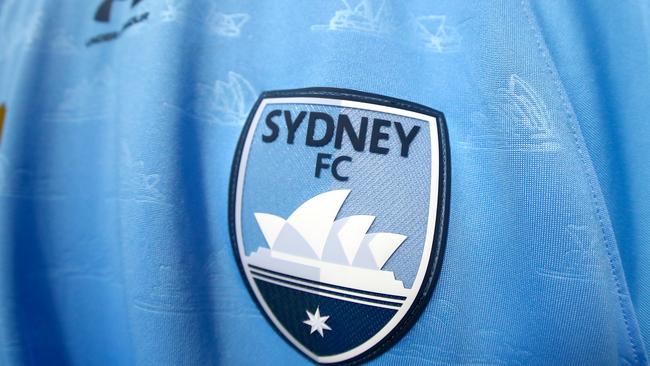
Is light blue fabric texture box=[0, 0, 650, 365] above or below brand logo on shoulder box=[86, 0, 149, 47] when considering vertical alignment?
below

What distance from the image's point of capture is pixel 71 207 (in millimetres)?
505

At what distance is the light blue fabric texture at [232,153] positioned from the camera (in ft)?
1.18

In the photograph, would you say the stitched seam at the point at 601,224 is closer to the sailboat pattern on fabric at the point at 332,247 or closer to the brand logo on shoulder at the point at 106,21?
the sailboat pattern on fabric at the point at 332,247

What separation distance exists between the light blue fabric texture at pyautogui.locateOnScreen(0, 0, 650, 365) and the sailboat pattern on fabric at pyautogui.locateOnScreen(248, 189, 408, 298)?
51 millimetres

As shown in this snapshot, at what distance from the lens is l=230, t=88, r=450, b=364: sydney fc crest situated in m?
0.37

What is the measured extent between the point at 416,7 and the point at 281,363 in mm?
356

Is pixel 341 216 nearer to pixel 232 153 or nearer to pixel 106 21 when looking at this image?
pixel 232 153

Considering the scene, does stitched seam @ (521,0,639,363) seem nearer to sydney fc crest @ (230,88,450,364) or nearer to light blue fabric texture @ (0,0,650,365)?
light blue fabric texture @ (0,0,650,365)

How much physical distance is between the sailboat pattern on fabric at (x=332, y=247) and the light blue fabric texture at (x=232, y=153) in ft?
0.17

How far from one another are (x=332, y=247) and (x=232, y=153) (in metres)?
0.13

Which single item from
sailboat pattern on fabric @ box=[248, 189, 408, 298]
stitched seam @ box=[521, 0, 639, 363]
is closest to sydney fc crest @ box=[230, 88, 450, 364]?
sailboat pattern on fabric @ box=[248, 189, 408, 298]

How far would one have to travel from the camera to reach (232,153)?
0.42 m

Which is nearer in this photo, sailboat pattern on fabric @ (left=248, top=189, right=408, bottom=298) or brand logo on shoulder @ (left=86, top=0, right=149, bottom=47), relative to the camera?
sailboat pattern on fabric @ (left=248, top=189, right=408, bottom=298)

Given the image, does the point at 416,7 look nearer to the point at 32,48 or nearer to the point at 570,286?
the point at 570,286
